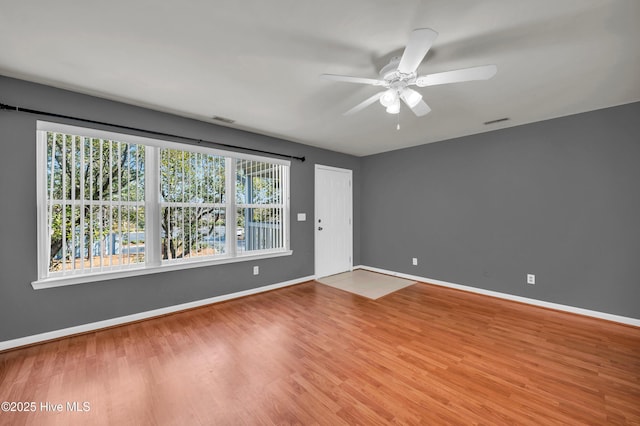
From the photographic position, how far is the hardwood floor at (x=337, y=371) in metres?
1.64

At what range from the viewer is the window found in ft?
8.44

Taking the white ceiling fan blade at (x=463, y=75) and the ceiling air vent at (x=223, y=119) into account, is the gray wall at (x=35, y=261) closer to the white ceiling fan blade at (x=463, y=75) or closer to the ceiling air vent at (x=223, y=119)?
the ceiling air vent at (x=223, y=119)

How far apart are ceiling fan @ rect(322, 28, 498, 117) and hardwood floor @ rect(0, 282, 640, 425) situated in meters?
2.20

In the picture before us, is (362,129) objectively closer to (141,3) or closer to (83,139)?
(141,3)

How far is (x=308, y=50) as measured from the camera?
76.4 inches

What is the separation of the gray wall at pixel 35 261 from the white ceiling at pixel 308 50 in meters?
0.21

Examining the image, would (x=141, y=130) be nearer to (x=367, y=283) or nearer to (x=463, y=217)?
(x=367, y=283)

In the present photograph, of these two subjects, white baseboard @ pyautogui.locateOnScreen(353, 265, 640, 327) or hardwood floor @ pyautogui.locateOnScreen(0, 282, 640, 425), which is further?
white baseboard @ pyautogui.locateOnScreen(353, 265, 640, 327)

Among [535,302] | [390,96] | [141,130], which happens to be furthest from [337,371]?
[141,130]

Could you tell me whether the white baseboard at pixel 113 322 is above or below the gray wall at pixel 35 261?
below

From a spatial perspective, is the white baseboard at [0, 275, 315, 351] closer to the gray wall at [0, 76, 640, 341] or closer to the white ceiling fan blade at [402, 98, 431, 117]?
the gray wall at [0, 76, 640, 341]

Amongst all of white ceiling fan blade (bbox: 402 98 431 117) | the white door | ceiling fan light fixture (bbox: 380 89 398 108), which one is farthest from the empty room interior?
the white door

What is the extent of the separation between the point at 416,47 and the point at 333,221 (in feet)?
12.5

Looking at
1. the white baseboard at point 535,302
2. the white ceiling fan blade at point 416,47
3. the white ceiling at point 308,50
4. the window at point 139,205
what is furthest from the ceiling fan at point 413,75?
the white baseboard at point 535,302
